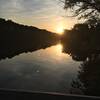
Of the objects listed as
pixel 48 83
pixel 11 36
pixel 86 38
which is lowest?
pixel 48 83

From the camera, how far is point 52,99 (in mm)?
7453

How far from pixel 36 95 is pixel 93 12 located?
2515cm

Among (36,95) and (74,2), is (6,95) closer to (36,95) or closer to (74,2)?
(36,95)

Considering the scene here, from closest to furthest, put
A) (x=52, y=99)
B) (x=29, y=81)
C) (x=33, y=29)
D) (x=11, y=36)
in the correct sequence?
(x=52, y=99)
(x=29, y=81)
(x=11, y=36)
(x=33, y=29)

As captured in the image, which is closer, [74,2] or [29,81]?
[29,81]

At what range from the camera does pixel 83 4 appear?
31.6 meters

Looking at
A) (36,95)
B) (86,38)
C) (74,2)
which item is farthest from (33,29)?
(36,95)

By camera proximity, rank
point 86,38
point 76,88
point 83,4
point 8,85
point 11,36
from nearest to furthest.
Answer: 1. point 76,88
2. point 8,85
3. point 83,4
4. point 86,38
5. point 11,36

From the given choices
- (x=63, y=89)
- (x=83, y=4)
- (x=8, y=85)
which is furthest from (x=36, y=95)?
(x=83, y=4)

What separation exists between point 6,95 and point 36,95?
72cm

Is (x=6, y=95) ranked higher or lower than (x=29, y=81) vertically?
lower

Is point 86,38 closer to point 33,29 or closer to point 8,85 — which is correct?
point 8,85

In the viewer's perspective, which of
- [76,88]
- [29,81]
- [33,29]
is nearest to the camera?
[76,88]

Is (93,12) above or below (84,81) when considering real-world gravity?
above
